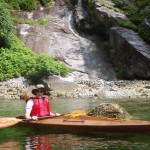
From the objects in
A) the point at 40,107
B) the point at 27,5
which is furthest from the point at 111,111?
the point at 27,5

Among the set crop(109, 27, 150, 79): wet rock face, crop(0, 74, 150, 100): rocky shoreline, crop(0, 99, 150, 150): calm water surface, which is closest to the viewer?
crop(0, 99, 150, 150): calm water surface

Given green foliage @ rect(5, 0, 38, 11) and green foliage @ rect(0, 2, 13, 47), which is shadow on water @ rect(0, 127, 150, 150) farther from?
green foliage @ rect(5, 0, 38, 11)

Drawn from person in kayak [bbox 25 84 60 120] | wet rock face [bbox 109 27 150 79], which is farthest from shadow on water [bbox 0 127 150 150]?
wet rock face [bbox 109 27 150 79]

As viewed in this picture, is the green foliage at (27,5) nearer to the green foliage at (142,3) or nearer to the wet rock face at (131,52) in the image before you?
the wet rock face at (131,52)

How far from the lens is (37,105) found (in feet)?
29.9

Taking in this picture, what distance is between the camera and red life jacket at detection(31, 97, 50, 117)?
Answer: 9.09 meters

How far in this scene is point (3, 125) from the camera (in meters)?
8.86

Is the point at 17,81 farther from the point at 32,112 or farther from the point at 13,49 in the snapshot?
the point at 32,112

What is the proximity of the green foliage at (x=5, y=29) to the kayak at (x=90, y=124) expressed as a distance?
41.9 feet

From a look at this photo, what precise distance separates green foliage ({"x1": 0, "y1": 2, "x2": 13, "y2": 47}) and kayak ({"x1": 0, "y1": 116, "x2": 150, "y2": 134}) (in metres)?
12.7

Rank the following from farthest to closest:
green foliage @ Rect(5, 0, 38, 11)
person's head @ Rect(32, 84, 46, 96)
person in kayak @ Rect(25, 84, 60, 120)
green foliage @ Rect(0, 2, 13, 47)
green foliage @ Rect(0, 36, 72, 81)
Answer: green foliage @ Rect(5, 0, 38, 11) → green foliage @ Rect(0, 2, 13, 47) → green foliage @ Rect(0, 36, 72, 81) → person in kayak @ Rect(25, 84, 60, 120) → person's head @ Rect(32, 84, 46, 96)

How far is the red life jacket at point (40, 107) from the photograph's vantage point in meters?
9.09

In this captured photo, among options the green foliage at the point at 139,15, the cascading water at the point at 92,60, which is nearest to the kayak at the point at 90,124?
the cascading water at the point at 92,60

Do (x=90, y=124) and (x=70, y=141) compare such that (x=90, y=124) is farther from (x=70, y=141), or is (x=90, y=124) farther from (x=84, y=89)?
(x=84, y=89)
